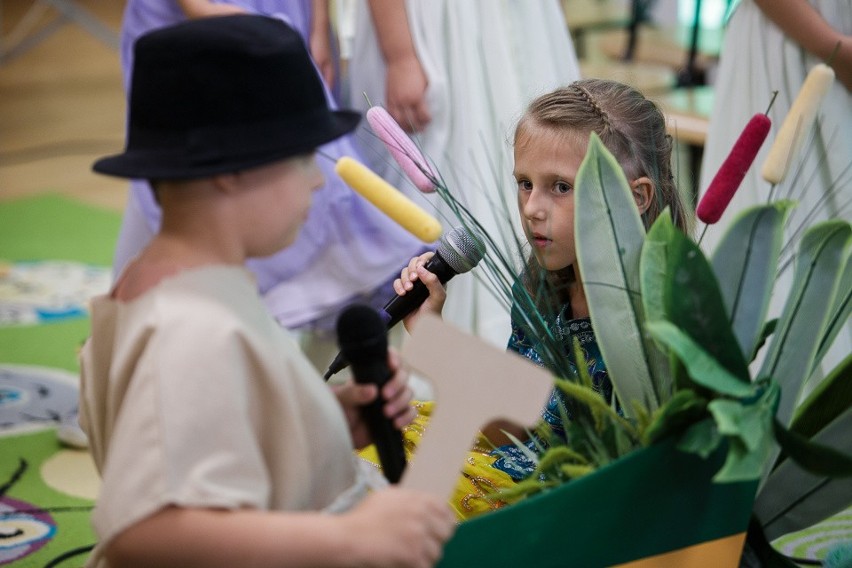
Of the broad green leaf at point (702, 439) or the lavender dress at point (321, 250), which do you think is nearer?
the broad green leaf at point (702, 439)

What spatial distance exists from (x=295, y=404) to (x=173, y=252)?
0.16 meters

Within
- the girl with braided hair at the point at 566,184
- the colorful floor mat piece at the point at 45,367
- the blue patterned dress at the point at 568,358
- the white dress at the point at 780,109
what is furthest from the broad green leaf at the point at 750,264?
the colorful floor mat piece at the point at 45,367

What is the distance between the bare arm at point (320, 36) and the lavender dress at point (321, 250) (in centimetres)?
2

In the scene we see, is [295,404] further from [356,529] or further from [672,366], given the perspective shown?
[672,366]

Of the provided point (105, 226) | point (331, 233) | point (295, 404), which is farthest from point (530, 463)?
point (105, 226)

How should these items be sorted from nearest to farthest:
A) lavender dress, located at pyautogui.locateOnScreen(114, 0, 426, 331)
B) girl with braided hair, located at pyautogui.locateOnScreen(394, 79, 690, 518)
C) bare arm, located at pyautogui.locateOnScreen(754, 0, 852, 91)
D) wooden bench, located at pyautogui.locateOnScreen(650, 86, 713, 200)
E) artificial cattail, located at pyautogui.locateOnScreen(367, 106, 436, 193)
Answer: artificial cattail, located at pyautogui.locateOnScreen(367, 106, 436, 193) < girl with braided hair, located at pyautogui.locateOnScreen(394, 79, 690, 518) < bare arm, located at pyautogui.locateOnScreen(754, 0, 852, 91) < lavender dress, located at pyautogui.locateOnScreen(114, 0, 426, 331) < wooden bench, located at pyautogui.locateOnScreen(650, 86, 713, 200)

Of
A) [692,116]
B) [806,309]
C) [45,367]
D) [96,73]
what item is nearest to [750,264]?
[806,309]

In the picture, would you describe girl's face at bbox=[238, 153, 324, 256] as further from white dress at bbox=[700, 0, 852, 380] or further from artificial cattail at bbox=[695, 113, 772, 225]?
white dress at bbox=[700, 0, 852, 380]

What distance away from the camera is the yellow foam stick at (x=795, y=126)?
0.98m

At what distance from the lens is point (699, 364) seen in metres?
0.89

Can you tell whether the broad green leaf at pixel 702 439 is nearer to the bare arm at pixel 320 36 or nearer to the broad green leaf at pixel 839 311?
the broad green leaf at pixel 839 311

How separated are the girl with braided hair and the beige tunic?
428 mm

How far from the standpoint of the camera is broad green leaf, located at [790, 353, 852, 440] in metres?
1.07

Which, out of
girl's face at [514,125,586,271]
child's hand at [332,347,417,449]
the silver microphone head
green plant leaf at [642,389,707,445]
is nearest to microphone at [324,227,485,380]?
the silver microphone head
